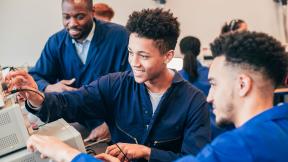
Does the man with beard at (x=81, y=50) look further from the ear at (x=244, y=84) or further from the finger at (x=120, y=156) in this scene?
the ear at (x=244, y=84)

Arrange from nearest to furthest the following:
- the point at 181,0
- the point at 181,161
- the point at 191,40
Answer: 1. the point at 181,161
2. the point at 191,40
3. the point at 181,0

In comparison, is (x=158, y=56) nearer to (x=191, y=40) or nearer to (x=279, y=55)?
(x=279, y=55)

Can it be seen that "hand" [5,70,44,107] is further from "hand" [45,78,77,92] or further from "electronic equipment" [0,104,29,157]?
"hand" [45,78,77,92]

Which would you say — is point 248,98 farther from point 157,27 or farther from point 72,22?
point 72,22

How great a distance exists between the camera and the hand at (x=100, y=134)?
173cm

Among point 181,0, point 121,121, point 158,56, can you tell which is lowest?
point 121,121

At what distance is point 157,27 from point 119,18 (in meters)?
2.45

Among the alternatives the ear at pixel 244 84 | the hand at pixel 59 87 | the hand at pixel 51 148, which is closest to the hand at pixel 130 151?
the hand at pixel 51 148

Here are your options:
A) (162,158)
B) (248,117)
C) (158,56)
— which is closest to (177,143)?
(162,158)

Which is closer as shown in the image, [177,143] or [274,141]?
[274,141]

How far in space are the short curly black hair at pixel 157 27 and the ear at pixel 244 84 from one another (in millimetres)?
503

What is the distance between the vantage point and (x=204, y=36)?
421 cm

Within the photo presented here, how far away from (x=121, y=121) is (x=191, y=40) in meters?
1.72

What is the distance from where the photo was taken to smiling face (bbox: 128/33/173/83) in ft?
4.80
